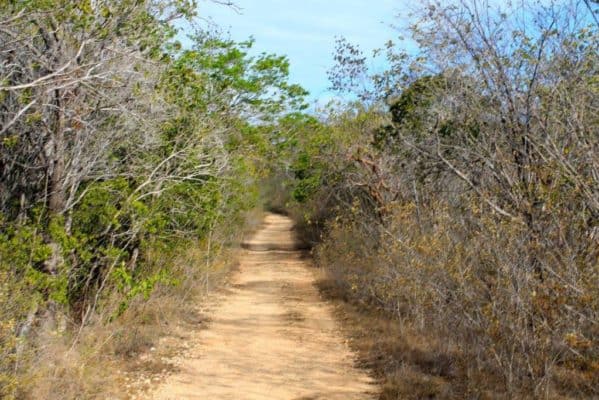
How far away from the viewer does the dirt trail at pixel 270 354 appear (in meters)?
7.97

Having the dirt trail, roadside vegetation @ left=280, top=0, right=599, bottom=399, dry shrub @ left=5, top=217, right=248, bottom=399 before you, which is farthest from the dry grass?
roadside vegetation @ left=280, top=0, right=599, bottom=399

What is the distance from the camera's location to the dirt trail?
26.1ft

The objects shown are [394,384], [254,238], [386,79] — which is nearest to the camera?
[394,384]

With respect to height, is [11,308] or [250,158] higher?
[250,158]

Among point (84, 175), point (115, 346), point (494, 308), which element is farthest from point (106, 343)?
point (494, 308)

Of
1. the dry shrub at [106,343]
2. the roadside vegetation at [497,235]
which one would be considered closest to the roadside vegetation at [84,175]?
the dry shrub at [106,343]

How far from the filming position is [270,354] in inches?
395

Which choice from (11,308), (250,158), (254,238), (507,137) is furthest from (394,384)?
(254,238)

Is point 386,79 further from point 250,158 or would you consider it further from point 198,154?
point 250,158

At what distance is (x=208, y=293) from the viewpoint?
16188mm

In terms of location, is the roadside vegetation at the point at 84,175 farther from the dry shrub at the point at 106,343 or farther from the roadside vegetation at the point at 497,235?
the roadside vegetation at the point at 497,235

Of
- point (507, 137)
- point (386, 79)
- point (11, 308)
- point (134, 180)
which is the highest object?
point (386, 79)

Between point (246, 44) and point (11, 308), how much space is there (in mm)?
14734

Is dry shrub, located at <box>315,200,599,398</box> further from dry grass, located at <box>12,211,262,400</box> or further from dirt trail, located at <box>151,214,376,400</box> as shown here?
dry grass, located at <box>12,211,262,400</box>
